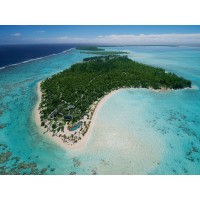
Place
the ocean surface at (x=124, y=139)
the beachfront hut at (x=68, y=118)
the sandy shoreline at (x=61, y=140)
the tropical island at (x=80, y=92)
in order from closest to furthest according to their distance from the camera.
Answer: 1. the ocean surface at (x=124, y=139)
2. the sandy shoreline at (x=61, y=140)
3. the tropical island at (x=80, y=92)
4. the beachfront hut at (x=68, y=118)

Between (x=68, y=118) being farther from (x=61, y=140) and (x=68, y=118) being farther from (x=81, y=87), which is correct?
(x=81, y=87)

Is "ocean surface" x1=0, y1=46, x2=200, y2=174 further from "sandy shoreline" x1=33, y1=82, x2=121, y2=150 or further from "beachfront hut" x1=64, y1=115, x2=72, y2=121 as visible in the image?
"beachfront hut" x1=64, y1=115, x2=72, y2=121

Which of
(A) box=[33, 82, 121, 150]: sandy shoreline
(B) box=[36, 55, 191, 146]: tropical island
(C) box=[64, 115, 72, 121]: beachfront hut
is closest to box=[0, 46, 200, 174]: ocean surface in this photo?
(A) box=[33, 82, 121, 150]: sandy shoreline

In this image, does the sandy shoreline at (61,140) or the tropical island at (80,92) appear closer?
the sandy shoreline at (61,140)

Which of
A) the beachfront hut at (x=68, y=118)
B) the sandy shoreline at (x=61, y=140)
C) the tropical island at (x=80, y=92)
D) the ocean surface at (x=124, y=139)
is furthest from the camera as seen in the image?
the beachfront hut at (x=68, y=118)

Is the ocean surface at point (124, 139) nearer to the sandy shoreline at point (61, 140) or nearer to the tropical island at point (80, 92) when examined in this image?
the sandy shoreline at point (61, 140)

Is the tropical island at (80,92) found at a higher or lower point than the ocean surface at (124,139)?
higher

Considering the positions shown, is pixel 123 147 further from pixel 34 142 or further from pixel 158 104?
pixel 158 104

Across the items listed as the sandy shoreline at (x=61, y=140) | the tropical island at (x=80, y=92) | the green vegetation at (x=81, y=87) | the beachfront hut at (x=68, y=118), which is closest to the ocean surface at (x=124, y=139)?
the sandy shoreline at (x=61, y=140)
